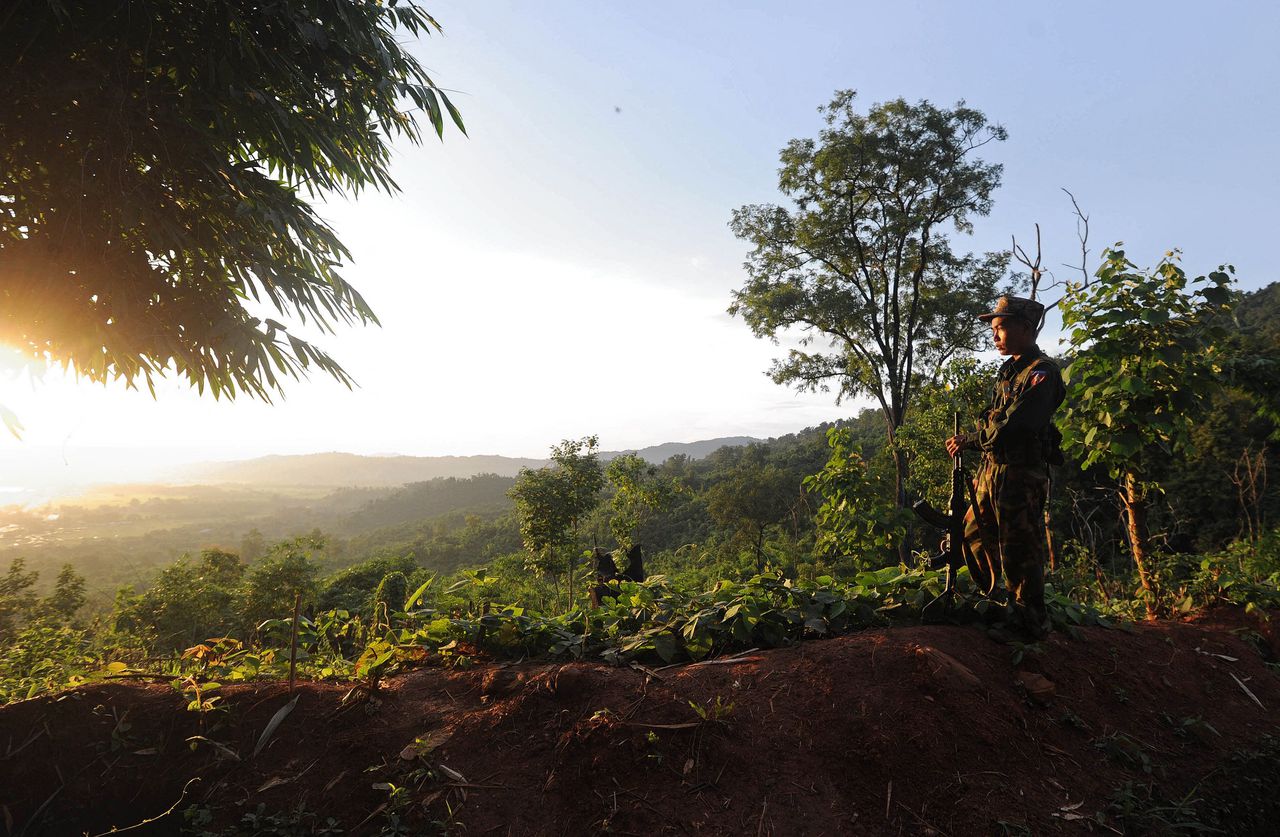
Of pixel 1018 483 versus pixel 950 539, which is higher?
pixel 1018 483

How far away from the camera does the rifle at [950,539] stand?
3.29m

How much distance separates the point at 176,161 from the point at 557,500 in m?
11.4

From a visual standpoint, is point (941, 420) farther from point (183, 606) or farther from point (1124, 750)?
point (183, 606)

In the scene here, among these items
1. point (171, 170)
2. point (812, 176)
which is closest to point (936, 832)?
point (171, 170)

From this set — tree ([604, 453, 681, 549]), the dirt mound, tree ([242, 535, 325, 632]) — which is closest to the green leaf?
the dirt mound

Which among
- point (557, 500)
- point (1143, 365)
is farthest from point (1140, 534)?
point (557, 500)

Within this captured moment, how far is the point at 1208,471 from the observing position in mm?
22516

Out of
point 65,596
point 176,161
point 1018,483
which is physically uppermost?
point 176,161

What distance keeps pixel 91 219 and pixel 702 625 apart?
7.35m

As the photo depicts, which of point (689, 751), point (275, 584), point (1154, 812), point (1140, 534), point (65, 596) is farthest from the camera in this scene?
point (275, 584)

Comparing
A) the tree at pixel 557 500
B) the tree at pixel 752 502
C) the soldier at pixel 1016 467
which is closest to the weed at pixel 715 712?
the soldier at pixel 1016 467

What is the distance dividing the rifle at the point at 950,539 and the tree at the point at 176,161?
21.7ft

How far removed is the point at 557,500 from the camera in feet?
50.2

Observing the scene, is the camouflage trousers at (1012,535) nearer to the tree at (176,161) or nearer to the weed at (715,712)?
the weed at (715,712)
